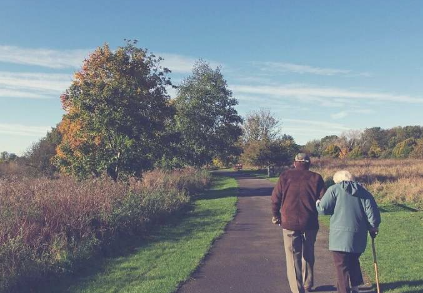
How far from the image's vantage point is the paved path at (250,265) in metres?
6.28

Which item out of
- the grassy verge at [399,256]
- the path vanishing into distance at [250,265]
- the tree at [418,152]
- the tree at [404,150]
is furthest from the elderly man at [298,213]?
the tree at [404,150]

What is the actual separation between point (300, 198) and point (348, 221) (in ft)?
2.53

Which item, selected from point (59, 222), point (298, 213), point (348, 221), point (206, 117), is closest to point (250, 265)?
point (298, 213)

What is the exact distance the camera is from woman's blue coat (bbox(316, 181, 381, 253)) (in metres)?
5.21

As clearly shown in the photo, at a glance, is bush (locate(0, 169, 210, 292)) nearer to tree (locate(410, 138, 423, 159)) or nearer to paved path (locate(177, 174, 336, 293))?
paved path (locate(177, 174, 336, 293))

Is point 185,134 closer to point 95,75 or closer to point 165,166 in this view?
point 165,166

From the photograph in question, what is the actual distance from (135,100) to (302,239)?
14596mm

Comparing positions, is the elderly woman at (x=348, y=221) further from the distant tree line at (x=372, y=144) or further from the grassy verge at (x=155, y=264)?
the distant tree line at (x=372, y=144)

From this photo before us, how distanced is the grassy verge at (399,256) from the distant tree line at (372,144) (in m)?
47.1

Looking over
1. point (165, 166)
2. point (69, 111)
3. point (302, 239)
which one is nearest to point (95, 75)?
point (69, 111)

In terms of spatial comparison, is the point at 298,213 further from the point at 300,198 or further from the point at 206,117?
the point at 206,117

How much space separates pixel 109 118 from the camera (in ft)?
59.2

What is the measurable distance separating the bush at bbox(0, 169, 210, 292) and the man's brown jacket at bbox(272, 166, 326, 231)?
13.7 ft

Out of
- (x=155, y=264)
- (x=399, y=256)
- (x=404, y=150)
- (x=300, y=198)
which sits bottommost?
(x=399, y=256)
